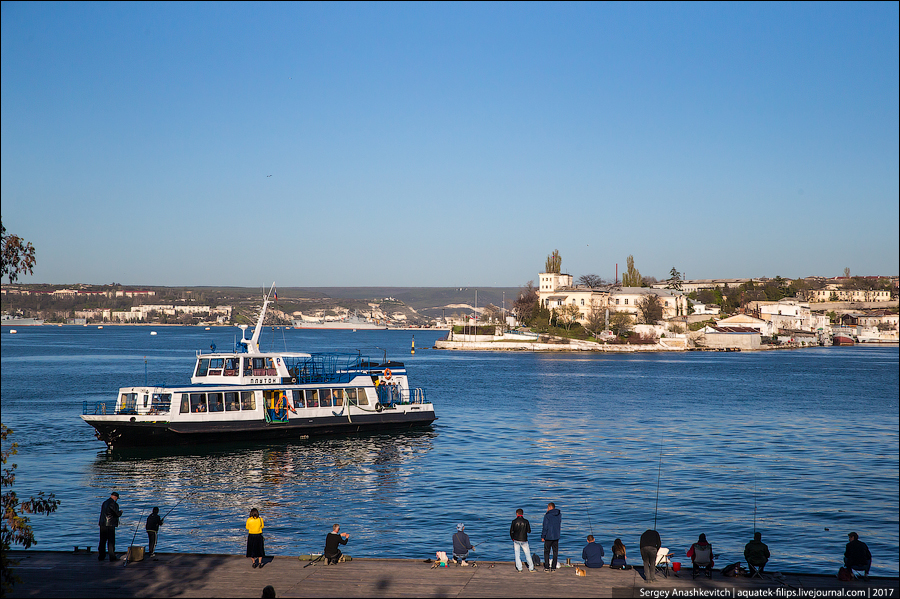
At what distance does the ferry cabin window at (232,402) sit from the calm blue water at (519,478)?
2.27 m

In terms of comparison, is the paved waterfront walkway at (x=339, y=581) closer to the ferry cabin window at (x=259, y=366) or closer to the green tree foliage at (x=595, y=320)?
the ferry cabin window at (x=259, y=366)

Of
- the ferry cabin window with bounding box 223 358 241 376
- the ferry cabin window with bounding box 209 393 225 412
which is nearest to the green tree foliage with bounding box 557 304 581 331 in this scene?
the ferry cabin window with bounding box 223 358 241 376

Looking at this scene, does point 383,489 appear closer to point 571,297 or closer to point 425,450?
point 425,450

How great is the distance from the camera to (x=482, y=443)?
46188mm

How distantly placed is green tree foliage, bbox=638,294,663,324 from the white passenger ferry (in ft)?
456

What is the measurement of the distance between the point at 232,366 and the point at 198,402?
317 cm

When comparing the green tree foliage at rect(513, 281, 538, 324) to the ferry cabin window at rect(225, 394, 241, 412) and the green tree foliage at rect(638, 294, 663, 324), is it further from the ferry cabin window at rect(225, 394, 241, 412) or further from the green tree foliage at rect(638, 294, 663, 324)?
the ferry cabin window at rect(225, 394, 241, 412)

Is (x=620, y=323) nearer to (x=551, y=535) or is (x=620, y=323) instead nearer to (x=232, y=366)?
(x=232, y=366)

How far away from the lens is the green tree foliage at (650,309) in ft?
592

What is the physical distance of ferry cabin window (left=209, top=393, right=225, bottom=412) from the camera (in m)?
41.5

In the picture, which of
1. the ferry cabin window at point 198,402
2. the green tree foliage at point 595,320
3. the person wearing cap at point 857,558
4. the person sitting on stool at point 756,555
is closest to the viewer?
the person wearing cap at point 857,558

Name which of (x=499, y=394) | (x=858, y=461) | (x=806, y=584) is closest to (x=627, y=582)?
(x=806, y=584)

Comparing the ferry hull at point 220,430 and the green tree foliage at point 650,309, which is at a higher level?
the green tree foliage at point 650,309

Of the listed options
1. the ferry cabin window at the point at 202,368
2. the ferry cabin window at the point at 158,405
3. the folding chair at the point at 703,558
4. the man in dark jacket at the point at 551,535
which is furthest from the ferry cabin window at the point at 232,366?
the folding chair at the point at 703,558
